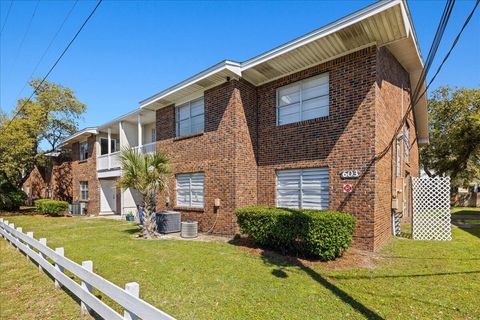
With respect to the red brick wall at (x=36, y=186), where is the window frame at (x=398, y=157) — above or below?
above

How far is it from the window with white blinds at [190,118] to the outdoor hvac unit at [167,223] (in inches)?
148

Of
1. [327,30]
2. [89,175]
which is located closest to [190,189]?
[327,30]

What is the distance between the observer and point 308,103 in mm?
9719

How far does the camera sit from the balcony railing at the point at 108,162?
18.0 m

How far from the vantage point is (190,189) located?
39.7 feet

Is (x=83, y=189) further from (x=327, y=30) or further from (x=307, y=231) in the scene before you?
(x=327, y=30)

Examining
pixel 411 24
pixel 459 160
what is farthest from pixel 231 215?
pixel 459 160

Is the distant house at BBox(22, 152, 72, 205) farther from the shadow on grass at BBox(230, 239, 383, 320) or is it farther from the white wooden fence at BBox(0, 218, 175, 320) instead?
the shadow on grass at BBox(230, 239, 383, 320)

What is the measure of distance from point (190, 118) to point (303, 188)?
6073 millimetres

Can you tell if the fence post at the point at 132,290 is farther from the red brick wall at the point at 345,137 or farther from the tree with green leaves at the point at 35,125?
the tree with green leaves at the point at 35,125

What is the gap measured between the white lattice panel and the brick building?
740mm

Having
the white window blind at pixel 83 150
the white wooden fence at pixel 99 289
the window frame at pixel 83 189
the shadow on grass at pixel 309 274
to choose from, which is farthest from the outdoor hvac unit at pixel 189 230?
the white window blind at pixel 83 150

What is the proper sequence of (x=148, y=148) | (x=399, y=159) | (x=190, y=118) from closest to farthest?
1. (x=399, y=159)
2. (x=190, y=118)
3. (x=148, y=148)

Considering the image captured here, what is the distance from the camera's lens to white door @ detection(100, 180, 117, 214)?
65.4ft
